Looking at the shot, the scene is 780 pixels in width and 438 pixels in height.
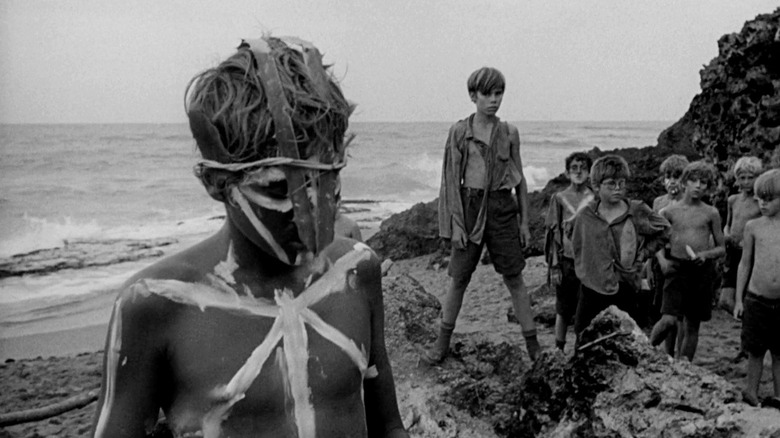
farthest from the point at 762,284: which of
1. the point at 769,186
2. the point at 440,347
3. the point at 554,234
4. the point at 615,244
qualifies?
the point at 440,347

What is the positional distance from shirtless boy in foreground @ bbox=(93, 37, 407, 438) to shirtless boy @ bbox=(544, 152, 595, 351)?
4274mm

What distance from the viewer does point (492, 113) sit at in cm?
502

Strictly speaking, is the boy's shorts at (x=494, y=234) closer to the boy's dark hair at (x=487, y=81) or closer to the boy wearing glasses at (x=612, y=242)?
the boy wearing glasses at (x=612, y=242)

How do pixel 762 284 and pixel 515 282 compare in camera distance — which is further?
pixel 515 282

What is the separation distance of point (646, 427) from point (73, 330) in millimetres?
9270

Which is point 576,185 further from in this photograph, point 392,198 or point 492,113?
point 392,198

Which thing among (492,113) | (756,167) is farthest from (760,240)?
(492,113)

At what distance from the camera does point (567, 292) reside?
18.8 ft

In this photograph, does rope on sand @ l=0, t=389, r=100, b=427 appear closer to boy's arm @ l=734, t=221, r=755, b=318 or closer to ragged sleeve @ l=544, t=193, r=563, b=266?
ragged sleeve @ l=544, t=193, r=563, b=266

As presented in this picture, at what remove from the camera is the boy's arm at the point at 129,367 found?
4.56 feet

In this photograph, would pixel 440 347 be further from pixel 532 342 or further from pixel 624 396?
pixel 624 396

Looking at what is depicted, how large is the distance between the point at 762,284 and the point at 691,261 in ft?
2.04

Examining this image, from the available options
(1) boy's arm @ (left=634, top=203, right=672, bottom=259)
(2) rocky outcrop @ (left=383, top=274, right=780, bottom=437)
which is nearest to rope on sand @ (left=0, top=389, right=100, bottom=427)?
(2) rocky outcrop @ (left=383, top=274, right=780, bottom=437)

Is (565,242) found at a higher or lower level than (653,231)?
lower
